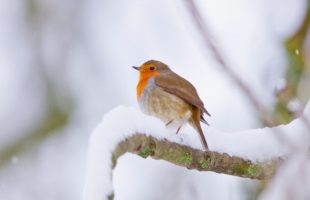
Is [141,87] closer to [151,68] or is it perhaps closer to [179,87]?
[179,87]

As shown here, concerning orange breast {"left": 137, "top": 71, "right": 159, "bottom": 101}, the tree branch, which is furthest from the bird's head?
the tree branch

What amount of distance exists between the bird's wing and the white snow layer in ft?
3.01

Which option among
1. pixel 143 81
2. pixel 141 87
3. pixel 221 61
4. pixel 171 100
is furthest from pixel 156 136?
pixel 143 81

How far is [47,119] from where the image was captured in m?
4.73

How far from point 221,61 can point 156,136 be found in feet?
3.86

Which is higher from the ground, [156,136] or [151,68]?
[156,136]

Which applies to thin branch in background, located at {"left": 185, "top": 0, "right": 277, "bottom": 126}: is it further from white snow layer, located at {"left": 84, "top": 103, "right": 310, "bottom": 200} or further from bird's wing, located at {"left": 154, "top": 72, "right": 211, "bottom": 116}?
bird's wing, located at {"left": 154, "top": 72, "right": 211, "bottom": 116}

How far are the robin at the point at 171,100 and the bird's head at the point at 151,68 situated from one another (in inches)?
6.5

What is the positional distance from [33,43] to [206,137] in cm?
208

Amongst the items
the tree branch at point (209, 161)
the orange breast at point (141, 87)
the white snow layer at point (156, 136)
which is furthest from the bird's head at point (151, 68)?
the tree branch at point (209, 161)

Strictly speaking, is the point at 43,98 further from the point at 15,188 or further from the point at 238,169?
the point at 238,169

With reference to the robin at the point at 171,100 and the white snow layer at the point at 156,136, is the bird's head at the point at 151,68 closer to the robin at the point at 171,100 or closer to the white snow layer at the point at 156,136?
→ the robin at the point at 171,100

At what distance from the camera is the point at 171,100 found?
167 inches

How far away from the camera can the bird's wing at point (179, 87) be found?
404 centimetres
